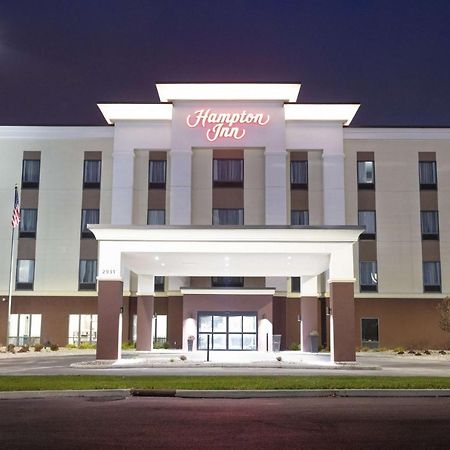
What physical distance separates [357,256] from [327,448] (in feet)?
130

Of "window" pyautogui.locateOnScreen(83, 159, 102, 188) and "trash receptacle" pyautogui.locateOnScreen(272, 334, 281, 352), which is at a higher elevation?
"window" pyautogui.locateOnScreen(83, 159, 102, 188)

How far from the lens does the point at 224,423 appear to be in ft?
42.7

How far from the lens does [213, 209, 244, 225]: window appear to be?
162 ft

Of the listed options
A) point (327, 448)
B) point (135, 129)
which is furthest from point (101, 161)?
point (327, 448)

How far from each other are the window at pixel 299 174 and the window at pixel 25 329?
70.3 ft

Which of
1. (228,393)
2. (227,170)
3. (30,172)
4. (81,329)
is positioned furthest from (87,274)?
(228,393)

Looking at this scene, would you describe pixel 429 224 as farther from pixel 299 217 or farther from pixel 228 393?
pixel 228 393

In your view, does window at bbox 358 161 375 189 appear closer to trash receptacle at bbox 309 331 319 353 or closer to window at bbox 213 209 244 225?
window at bbox 213 209 244 225

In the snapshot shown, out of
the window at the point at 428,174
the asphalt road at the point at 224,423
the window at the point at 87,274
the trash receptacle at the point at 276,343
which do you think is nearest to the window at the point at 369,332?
the trash receptacle at the point at 276,343

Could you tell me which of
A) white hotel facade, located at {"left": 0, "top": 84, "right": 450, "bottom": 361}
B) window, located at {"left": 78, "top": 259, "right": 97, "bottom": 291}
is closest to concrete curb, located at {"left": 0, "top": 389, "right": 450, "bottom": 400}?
white hotel facade, located at {"left": 0, "top": 84, "right": 450, "bottom": 361}

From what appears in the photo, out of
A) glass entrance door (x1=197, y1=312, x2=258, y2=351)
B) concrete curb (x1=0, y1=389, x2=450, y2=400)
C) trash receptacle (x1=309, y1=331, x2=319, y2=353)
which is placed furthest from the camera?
glass entrance door (x1=197, y1=312, x2=258, y2=351)

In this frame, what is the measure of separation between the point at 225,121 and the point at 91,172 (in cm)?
1096

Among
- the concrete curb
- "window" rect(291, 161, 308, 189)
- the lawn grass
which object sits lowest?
the concrete curb

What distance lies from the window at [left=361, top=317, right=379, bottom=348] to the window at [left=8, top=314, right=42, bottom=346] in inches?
938
